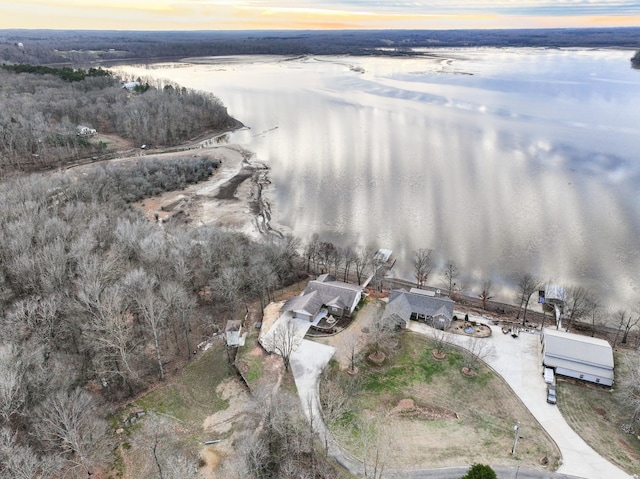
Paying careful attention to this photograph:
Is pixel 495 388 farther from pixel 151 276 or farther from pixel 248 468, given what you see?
pixel 151 276

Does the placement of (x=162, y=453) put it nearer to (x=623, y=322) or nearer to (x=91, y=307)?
(x=91, y=307)

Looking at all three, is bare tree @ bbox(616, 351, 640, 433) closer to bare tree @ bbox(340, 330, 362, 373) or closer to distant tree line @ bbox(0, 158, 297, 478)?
bare tree @ bbox(340, 330, 362, 373)

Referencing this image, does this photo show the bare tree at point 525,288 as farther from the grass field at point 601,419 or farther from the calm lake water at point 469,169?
the grass field at point 601,419

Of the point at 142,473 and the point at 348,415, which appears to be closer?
the point at 142,473

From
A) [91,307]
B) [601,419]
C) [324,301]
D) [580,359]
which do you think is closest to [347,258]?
[324,301]

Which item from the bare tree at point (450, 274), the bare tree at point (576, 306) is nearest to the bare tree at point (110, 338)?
the bare tree at point (450, 274)

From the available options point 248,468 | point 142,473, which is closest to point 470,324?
point 248,468

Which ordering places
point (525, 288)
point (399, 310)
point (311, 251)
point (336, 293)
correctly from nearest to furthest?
1. point (399, 310)
2. point (336, 293)
3. point (525, 288)
4. point (311, 251)
